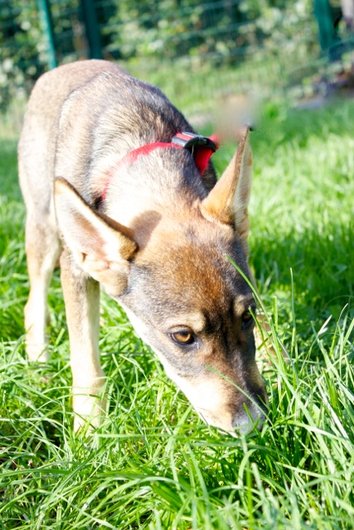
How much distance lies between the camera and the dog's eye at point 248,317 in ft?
9.60

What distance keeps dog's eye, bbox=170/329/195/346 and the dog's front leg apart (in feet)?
1.78

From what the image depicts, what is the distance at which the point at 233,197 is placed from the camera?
10.2 ft

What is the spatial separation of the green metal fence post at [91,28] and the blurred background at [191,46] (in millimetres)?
17

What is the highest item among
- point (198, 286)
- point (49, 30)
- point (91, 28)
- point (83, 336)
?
point (198, 286)

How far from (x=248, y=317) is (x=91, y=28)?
408 inches

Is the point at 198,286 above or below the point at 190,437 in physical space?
above

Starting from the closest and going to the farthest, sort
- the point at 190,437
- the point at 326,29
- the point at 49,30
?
the point at 190,437 → the point at 49,30 → the point at 326,29

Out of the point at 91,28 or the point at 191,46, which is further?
the point at 191,46

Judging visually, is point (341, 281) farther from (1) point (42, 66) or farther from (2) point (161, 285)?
(1) point (42, 66)

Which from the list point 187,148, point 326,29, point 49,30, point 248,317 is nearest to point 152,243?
point 248,317

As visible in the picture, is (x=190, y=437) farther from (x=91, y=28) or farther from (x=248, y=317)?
(x=91, y=28)

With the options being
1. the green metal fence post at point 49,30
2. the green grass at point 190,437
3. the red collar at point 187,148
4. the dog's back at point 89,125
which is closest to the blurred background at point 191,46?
the green metal fence post at point 49,30

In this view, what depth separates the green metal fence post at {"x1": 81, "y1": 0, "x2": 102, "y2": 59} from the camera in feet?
40.1

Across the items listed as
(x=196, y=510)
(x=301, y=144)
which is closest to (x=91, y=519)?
(x=196, y=510)
